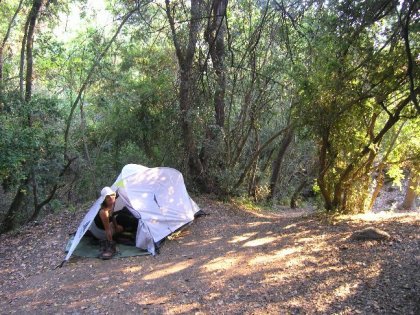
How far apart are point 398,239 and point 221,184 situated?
6027 millimetres

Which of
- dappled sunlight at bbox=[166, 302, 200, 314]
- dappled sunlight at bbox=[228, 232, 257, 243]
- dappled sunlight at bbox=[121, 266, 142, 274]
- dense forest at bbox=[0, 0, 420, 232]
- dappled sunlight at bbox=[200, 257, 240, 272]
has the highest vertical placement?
dense forest at bbox=[0, 0, 420, 232]

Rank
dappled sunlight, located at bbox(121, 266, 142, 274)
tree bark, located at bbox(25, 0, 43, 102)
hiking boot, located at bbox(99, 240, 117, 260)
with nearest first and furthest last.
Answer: dappled sunlight, located at bbox(121, 266, 142, 274)
hiking boot, located at bbox(99, 240, 117, 260)
tree bark, located at bbox(25, 0, 43, 102)

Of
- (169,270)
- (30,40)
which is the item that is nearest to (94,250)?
(169,270)

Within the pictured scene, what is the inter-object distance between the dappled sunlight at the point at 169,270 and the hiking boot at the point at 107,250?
1.11m

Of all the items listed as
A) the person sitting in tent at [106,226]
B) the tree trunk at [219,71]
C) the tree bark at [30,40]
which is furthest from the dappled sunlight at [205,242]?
the tree bark at [30,40]

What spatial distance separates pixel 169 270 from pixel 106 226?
1617 mm

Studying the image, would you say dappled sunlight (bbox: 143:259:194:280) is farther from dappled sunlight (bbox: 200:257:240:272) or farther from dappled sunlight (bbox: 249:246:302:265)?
dappled sunlight (bbox: 249:246:302:265)

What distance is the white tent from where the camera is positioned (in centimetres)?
752

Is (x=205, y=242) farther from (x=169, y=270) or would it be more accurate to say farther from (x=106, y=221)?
(x=106, y=221)

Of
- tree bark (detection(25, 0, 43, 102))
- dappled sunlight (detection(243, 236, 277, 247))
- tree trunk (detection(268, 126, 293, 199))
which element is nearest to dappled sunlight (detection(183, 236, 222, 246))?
dappled sunlight (detection(243, 236, 277, 247))

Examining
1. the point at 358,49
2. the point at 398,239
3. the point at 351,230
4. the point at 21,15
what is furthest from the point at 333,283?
the point at 21,15

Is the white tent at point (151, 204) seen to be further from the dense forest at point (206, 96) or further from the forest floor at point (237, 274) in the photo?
the dense forest at point (206, 96)

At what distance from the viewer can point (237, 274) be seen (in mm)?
6039

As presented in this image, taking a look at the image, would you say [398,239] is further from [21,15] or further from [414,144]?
[21,15]
